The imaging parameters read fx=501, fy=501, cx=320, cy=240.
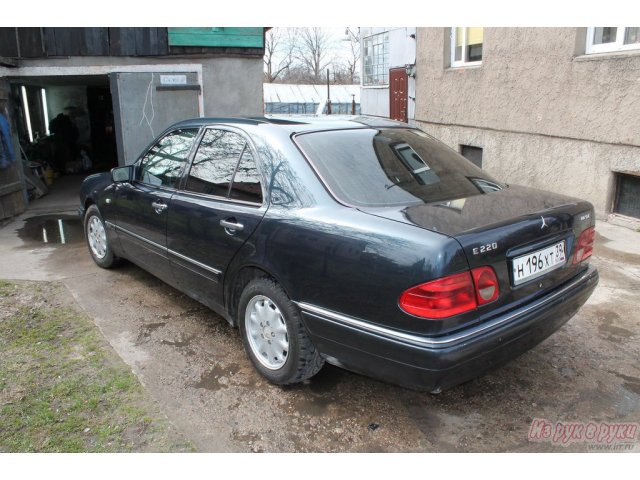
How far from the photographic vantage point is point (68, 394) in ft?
9.63

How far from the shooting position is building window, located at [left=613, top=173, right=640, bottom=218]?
616cm

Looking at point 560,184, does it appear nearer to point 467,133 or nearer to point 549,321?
point 467,133

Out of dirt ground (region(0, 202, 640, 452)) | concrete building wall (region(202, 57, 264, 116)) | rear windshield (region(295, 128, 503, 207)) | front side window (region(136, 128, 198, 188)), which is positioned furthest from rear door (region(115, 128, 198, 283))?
concrete building wall (region(202, 57, 264, 116))

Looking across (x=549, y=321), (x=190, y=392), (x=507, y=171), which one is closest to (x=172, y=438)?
(x=190, y=392)

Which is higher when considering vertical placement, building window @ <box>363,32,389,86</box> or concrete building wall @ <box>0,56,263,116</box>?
building window @ <box>363,32,389,86</box>

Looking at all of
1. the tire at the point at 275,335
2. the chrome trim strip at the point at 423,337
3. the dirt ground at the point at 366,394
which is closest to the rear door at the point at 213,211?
the tire at the point at 275,335

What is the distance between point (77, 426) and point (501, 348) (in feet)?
7.22

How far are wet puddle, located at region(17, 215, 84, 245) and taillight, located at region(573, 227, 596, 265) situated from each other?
5.81 metres

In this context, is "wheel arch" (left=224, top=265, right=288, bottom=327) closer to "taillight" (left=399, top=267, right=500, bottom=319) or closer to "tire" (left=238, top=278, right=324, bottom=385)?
"tire" (left=238, top=278, right=324, bottom=385)

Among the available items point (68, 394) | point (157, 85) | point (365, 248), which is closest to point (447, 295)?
point (365, 248)

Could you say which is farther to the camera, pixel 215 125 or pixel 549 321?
pixel 215 125

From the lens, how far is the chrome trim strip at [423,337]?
220 cm

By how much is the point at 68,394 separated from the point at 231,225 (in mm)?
1370

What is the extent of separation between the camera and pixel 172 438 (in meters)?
2.55
